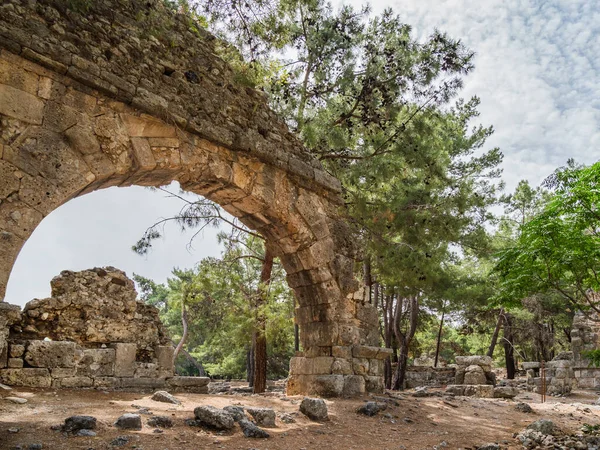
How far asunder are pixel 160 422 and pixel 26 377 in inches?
112

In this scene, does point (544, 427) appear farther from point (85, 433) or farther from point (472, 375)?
point (472, 375)

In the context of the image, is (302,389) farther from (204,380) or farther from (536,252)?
(536,252)

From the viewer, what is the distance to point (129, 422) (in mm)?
4285

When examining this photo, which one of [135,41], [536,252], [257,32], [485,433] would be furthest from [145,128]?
[485,433]

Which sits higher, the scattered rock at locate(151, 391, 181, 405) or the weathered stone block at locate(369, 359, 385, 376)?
the weathered stone block at locate(369, 359, 385, 376)

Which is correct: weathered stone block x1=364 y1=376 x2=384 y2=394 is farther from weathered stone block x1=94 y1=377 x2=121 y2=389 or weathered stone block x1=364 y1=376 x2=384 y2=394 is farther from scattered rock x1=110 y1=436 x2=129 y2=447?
scattered rock x1=110 y1=436 x2=129 y2=447

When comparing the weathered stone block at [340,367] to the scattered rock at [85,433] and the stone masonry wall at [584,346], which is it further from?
the stone masonry wall at [584,346]

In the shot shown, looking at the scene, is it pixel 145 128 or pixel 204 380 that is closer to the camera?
pixel 145 128

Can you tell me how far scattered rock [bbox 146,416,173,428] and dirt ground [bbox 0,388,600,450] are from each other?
0.24ft

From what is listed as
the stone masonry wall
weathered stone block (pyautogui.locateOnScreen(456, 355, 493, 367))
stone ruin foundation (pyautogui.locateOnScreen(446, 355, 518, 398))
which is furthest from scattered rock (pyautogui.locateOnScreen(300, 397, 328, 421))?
the stone masonry wall

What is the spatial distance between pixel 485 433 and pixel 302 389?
2779 mm

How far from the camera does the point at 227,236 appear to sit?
1222 centimetres

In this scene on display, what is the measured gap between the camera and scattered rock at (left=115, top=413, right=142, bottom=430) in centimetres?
427

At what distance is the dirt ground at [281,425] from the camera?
3977mm
